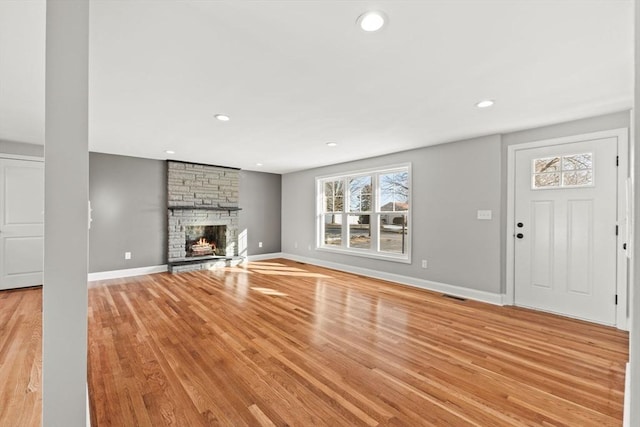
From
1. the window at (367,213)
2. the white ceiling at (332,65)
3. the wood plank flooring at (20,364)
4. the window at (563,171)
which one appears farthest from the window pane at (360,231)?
the wood plank flooring at (20,364)

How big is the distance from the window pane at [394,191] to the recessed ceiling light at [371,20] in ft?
11.4

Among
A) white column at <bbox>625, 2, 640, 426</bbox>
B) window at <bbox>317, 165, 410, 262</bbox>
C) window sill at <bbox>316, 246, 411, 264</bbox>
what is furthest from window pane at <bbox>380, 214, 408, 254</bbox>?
white column at <bbox>625, 2, 640, 426</bbox>

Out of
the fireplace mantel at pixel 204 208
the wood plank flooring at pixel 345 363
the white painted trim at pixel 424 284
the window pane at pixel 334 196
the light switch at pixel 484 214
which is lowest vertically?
the wood plank flooring at pixel 345 363

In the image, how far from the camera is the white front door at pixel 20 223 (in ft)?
14.6

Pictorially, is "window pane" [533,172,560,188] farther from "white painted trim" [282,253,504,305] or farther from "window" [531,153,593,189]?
"white painted trim" [282,253,504,305]

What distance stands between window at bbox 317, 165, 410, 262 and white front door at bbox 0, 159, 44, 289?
16.3 ft

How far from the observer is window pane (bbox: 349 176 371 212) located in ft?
18.7

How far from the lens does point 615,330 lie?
298 cm

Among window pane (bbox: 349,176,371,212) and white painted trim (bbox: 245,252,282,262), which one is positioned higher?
window pane (bbox: 349,176,371,212)

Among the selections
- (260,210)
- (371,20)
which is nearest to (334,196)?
(260,210)

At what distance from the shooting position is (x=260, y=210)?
285 inches

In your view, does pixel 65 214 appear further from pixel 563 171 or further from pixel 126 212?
pixel 126 212

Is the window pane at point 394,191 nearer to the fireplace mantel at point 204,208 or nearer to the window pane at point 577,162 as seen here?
the window pane at point 577,162

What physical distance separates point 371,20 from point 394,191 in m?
3.77
